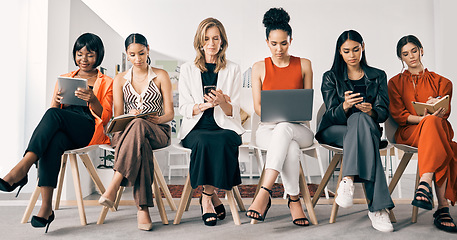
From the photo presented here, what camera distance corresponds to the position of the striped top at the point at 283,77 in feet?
8.74

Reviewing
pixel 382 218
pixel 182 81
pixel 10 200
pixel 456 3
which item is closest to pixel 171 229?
pixel 182 81

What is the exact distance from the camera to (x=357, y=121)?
89.1 inches

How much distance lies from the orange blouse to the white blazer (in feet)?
1.80

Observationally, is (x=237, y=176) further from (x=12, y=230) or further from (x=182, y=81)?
(x=12, y=230)

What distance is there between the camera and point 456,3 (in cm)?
402

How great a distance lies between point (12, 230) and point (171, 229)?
93 cm

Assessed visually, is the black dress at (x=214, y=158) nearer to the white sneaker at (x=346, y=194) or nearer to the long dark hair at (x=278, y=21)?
the white sneaker at (x=346, y=194)

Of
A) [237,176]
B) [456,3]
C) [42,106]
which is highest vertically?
[456,3]

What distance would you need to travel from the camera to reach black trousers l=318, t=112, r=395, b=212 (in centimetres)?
215

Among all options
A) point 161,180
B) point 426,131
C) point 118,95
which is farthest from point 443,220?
point 118,95

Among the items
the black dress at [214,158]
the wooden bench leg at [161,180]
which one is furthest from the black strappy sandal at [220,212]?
the wooden bench leg at [161,180]

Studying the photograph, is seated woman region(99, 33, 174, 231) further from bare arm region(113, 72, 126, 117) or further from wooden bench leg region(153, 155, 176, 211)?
wooden bench leg region(153, 155, 176, 211)

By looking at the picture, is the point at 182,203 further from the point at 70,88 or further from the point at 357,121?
the point at 357,121

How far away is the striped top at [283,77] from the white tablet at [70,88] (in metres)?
1.23
